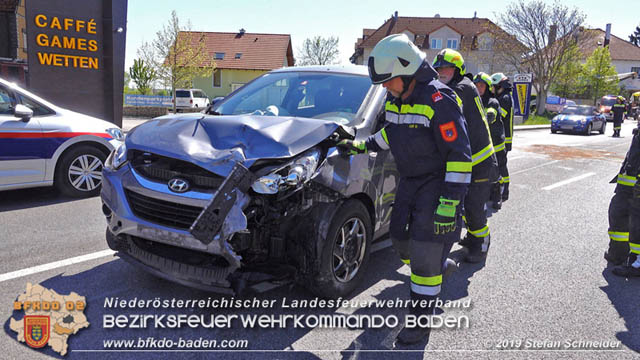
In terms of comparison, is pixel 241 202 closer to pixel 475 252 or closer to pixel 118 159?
pixel 118 159

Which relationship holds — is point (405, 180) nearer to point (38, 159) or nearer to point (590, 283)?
point (590, 283)

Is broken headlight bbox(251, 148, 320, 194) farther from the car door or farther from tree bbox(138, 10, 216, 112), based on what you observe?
tree bbox(138, 10, 216, 112)

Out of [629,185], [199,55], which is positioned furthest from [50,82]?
[199,55]

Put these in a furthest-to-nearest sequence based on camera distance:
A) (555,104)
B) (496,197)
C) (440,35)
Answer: (440,35) < (555,104) < (496,197)

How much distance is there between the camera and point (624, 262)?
466 centimetres

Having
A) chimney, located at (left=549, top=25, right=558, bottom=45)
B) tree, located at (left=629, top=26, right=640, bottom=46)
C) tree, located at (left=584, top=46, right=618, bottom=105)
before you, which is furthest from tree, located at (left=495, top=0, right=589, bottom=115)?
tree, located at (left=629, top=26, right=640, bottom=46)

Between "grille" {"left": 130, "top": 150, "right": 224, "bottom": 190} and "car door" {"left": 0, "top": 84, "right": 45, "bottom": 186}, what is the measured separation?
11.1 ft

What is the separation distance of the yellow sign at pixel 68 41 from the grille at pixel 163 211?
9073 millimetres

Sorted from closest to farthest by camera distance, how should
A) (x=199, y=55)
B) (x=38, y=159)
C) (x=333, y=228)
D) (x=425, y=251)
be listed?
(x=425, y=251)
(x=333, y=228)
(x=38, y=159)
(x=199, y=55)

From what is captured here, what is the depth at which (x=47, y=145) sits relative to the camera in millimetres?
6129

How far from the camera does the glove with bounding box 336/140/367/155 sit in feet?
11.1

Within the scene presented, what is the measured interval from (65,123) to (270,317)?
4.68 m

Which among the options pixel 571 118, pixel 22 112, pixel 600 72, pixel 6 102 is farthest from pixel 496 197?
pixel 600 72

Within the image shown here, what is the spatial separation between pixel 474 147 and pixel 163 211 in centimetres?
285
